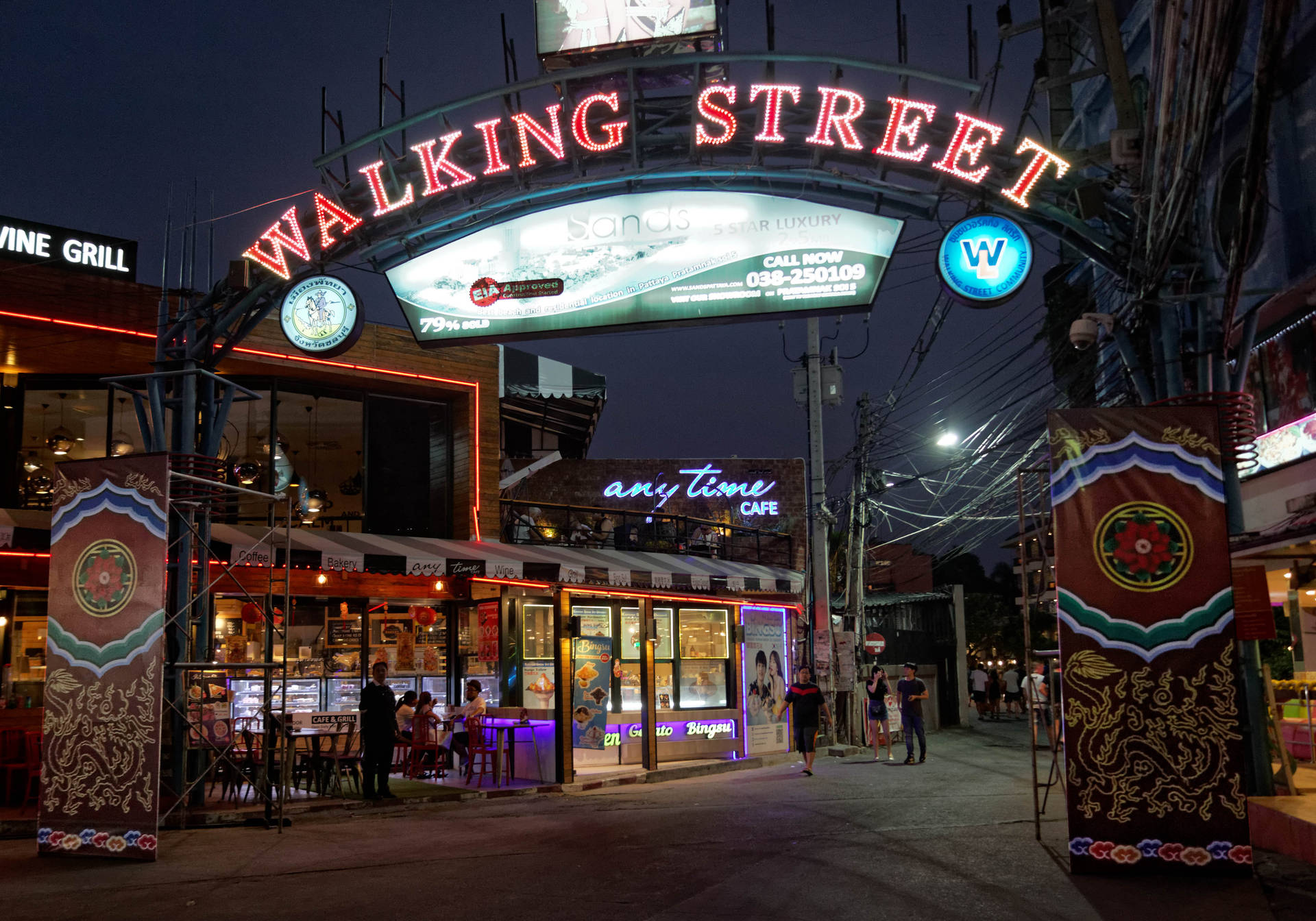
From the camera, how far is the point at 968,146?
1274 cm

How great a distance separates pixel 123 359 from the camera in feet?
57.6

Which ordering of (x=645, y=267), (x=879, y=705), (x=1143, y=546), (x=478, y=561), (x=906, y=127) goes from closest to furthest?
(x=1143, y=546) < (x=906, y=127) < (x=645, y=267) < (x=478, y=561) < (x=879, y=705)

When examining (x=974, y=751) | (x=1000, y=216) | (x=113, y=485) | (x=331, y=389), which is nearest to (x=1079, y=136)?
(x=1000, y=216)

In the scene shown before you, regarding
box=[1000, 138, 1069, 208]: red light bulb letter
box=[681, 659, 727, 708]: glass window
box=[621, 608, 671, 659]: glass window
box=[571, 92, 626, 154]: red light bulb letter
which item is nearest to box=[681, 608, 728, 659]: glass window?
box=[681, 659, 727, 708]: glass window

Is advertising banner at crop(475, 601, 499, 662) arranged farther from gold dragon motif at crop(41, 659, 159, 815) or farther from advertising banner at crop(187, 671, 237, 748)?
gold dragon motif at crop(41, 659, 159, 815)

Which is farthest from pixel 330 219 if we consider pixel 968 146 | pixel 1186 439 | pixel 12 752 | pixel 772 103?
pixel 1186 439

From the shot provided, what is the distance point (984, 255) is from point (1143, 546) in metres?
4.68

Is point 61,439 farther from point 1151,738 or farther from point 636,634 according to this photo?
point 1151,738

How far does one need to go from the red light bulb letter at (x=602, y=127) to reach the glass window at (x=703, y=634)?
33.6 feet

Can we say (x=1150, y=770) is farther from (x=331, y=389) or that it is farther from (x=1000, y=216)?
(x=331, y=389)

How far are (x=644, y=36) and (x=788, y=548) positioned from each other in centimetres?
1847

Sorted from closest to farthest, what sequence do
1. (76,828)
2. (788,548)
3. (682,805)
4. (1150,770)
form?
(1150,770) < (76,828) < (682,805) < (788,548)

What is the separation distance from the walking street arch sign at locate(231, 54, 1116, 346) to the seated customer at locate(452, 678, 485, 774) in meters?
5.67

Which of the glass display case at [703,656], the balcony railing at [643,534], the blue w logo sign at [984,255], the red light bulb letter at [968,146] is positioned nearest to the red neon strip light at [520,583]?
the balcony railing at [643,534]
